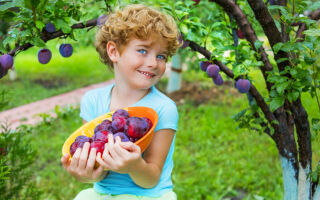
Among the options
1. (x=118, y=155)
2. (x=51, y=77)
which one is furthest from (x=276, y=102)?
(x=51, y=77)

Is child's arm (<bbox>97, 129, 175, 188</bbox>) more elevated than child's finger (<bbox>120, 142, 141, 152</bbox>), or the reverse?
child's finger (<bbox>120, 142, 141, 152</bbox>)

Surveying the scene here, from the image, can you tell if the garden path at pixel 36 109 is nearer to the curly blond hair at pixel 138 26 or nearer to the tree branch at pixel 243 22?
the curly blond hair at pixel 138 26

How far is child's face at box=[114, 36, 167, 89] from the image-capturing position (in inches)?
50.1

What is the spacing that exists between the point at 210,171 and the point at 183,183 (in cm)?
32

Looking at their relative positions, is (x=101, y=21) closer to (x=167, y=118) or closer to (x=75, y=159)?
(x=167, y=118)

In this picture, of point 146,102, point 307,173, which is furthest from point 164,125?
point 307,173

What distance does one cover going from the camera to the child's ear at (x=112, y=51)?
4.46 feet

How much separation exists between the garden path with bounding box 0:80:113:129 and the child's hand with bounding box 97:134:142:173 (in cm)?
393

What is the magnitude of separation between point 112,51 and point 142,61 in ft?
0.56

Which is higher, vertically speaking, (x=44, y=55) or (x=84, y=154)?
(x=44, y=55)

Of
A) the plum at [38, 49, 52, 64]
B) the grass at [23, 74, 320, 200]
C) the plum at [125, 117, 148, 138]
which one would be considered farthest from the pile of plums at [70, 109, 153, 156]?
the grass at [23, 74, 320, 200]

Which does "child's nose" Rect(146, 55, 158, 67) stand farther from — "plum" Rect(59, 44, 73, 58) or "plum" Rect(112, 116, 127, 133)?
"plum" Rect(59, 44, 73, 58)

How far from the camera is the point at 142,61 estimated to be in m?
1.27

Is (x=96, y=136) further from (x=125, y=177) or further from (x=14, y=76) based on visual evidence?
(x=14, y=76)
